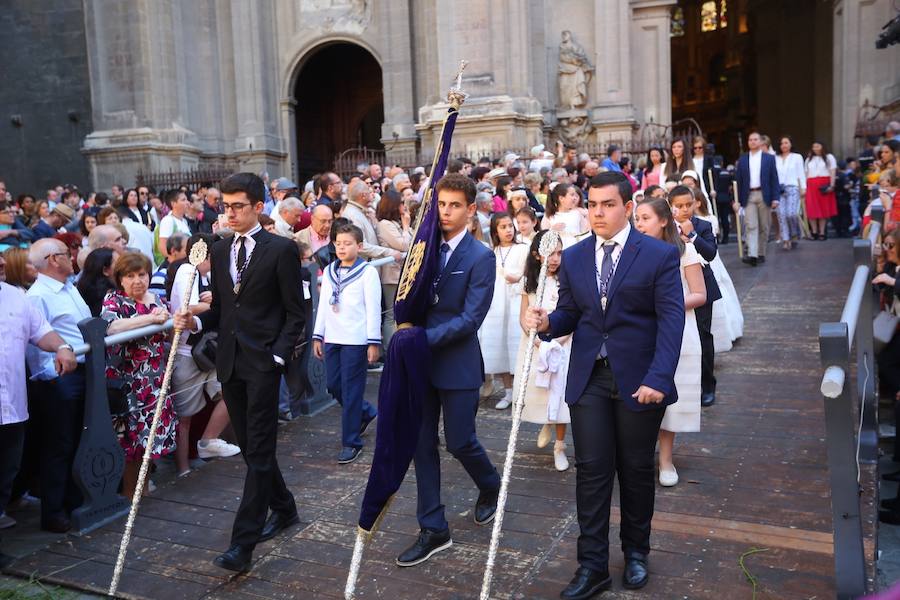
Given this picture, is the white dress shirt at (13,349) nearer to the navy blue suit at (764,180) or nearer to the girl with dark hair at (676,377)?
the girl with dark hair at (676,377)

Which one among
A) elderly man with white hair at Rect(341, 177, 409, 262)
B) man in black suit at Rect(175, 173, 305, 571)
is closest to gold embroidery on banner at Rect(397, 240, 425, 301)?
man in black suit at Rect(175, 173, 305, 571)

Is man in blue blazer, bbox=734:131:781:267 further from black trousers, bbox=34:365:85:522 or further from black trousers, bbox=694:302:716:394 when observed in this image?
black trousers, bbox=34:365:85:522

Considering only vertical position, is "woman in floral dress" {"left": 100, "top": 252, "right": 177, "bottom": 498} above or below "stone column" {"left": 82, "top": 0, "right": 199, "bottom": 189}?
below

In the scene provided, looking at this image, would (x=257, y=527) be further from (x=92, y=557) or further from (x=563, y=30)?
(x=563, y=30)

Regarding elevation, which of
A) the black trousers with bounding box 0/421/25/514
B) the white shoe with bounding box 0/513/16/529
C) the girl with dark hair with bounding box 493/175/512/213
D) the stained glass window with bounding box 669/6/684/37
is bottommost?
the white shoe with bounding box 0/513/16/529

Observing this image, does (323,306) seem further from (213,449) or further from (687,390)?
(687,390)

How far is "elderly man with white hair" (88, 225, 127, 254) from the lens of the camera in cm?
705

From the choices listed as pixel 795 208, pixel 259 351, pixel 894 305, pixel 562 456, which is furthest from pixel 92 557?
pixel 795 208

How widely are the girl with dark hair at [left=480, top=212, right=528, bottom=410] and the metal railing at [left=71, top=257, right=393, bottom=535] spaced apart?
10.2 feet

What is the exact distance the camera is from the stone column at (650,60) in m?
23.4

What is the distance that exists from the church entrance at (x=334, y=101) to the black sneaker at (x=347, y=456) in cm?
2186

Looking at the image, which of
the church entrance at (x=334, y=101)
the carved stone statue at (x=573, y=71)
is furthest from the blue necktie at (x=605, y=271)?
the church entrance at (x=334, y=101)

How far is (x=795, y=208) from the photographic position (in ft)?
48.1

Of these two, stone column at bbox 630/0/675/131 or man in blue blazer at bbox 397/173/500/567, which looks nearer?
man in blue blazer at bbox 397/173/500/567
